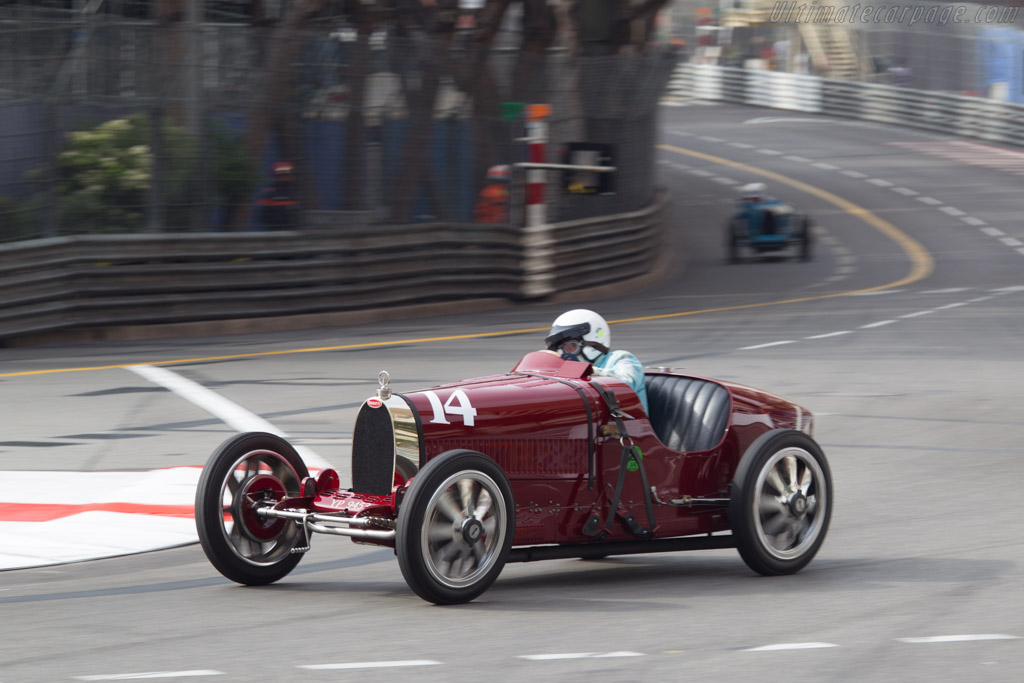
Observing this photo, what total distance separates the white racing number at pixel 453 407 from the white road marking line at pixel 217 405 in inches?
154

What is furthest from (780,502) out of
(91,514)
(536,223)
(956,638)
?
(536,223)

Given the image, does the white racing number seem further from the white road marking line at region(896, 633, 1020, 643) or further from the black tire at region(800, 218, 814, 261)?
the black tire at region(800, 218, 814, 261)

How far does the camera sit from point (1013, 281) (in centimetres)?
2733

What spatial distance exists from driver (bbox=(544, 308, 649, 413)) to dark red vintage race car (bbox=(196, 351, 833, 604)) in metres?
0.13

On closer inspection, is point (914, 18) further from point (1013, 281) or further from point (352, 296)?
point (352, 296)

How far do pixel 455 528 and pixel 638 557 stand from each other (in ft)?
7.41

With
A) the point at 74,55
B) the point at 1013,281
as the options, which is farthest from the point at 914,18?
the point at 74,55

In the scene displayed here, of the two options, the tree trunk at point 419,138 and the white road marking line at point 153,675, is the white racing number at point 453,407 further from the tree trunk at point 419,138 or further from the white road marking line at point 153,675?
the tree trunk at point 419,138

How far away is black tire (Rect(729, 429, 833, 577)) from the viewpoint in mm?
7512

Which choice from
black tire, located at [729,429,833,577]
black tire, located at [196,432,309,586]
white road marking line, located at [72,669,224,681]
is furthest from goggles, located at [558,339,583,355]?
white road marking line, located at [72,669,224,681]

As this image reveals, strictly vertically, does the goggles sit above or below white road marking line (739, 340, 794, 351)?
above

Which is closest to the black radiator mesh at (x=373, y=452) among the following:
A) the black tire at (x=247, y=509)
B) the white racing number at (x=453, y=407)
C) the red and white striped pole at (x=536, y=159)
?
the white racing number at (x=453, y=407)

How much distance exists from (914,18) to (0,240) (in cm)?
4633

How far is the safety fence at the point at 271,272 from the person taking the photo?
18719mm
